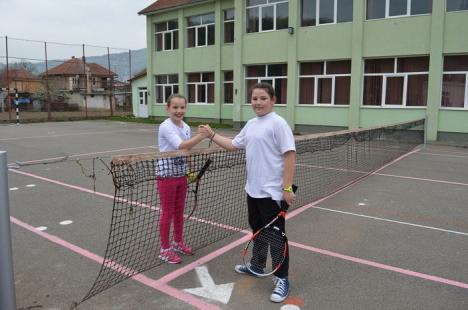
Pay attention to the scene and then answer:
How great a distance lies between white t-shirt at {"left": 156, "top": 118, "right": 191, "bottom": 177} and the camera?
4664mm

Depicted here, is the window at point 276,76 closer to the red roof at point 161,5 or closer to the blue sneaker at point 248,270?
the red roof at point 161,5

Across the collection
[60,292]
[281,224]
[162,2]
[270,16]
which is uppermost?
[162,2]

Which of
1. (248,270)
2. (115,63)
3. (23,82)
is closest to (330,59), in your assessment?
(248,270)

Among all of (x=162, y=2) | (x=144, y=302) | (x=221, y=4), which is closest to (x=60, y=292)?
(x=144, y=302)

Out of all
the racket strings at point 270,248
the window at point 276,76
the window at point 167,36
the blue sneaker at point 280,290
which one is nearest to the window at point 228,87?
the window at point 276,76

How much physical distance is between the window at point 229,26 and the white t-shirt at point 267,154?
24.1 meters

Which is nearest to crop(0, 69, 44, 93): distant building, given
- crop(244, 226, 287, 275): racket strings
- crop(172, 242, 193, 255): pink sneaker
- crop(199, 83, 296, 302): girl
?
crop(172, 242, 193, 255): pink sneaker

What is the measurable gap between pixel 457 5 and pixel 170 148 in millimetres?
17295

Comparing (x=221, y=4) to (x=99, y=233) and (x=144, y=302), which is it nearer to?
(x=99, y=233)

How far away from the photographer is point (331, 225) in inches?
252

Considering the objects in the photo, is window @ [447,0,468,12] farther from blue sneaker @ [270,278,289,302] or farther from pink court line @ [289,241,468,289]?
blue sneaker @ [270,278,289,302]

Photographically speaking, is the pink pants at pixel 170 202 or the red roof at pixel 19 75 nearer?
the pink pants at pixel 170 202

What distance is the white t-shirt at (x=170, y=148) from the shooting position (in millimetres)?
4664

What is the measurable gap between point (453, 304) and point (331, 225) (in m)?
2.51
